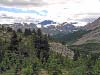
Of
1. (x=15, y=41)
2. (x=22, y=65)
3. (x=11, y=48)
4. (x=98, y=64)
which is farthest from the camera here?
(x=15, y=41)

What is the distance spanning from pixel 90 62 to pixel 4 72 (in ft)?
81.8

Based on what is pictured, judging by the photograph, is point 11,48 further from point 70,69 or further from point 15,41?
point 70,69

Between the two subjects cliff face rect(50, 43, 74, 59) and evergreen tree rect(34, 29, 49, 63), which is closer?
evergreen tree rect(34, 29, 49, 63)

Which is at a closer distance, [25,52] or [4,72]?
[4,72]

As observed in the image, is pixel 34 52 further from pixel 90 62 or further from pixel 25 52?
pixel 90 62

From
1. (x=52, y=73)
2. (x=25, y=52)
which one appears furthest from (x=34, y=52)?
(x=52, y=73)

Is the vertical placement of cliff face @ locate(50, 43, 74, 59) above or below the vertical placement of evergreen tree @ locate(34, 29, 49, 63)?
below

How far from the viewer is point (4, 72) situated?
88500 millimetres

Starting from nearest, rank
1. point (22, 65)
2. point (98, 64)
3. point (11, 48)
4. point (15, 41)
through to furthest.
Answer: point (98, 64)
point (22, 65)
point (11, 48)
point (15, 41)

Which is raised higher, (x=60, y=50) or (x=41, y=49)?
(x=41, y=49)

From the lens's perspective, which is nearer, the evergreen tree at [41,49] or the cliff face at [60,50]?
the evergreen tree at [41,49]

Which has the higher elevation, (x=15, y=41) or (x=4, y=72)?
(x=15, y=41)

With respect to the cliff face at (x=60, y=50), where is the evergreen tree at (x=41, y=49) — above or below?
above

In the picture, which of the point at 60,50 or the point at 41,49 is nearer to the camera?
the point at 41,49
